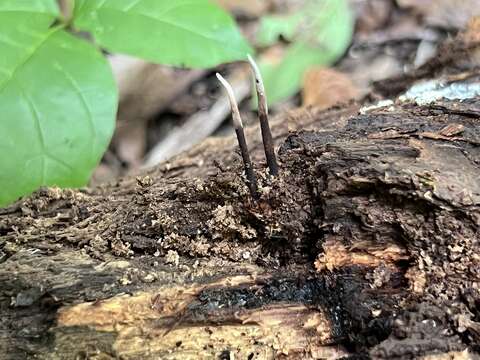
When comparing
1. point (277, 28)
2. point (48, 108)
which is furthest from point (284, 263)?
point (277, 28)

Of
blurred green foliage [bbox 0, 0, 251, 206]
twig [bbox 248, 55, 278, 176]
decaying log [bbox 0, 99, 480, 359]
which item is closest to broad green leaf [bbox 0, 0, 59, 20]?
blurred green foliage [bbox 0, 0, 251, 206]

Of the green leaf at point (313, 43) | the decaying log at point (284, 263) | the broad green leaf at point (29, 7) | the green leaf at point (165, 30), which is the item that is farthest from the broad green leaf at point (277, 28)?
the decaying log at point (284, 263)

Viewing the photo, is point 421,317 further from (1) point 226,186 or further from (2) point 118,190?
(2) point 118,190

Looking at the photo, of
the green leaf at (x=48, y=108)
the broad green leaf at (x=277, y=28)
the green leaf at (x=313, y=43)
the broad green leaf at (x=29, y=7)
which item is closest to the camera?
the green leaf at (x=48, y=108)

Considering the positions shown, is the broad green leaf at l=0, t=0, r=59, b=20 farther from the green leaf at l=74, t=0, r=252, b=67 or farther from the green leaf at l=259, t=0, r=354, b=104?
the green leaf at l=259, t=0, r=354, b=104

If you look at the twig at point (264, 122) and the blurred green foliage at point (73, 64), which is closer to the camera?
the twig at point (264, 122)

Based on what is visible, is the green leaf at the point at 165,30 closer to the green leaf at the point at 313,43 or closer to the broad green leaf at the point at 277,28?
the green leaf at the point at 313,43

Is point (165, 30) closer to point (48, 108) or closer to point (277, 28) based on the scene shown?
point (48, 108)
